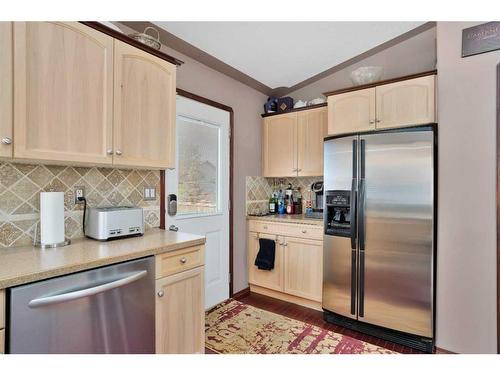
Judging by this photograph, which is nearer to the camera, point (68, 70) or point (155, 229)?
point (68, 70)

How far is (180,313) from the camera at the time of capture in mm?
1560

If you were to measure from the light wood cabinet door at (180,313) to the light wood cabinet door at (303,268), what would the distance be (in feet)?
4.11

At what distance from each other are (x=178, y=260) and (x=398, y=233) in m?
1.63

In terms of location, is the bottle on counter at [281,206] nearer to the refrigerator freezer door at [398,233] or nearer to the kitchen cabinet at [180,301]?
the refrigerator freezer door at [398,233]

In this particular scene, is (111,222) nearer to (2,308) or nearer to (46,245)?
(46,245)

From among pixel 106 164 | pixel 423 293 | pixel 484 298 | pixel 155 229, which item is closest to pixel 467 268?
pixel 484 298

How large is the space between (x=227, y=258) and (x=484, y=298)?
6.84 ft

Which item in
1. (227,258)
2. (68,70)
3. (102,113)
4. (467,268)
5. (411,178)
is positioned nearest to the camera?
(68,70)

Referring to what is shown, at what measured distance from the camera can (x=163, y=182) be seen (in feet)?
7.04

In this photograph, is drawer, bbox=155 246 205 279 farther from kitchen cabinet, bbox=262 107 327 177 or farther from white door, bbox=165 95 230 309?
kitchen cabinet, bbox=262 107 327 177

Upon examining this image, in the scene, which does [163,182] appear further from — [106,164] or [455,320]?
[455,320]

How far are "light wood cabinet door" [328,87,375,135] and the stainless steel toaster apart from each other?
1.82m

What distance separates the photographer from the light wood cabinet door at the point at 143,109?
1.56 meters

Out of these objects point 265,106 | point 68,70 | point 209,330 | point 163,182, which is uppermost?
point 265,106
